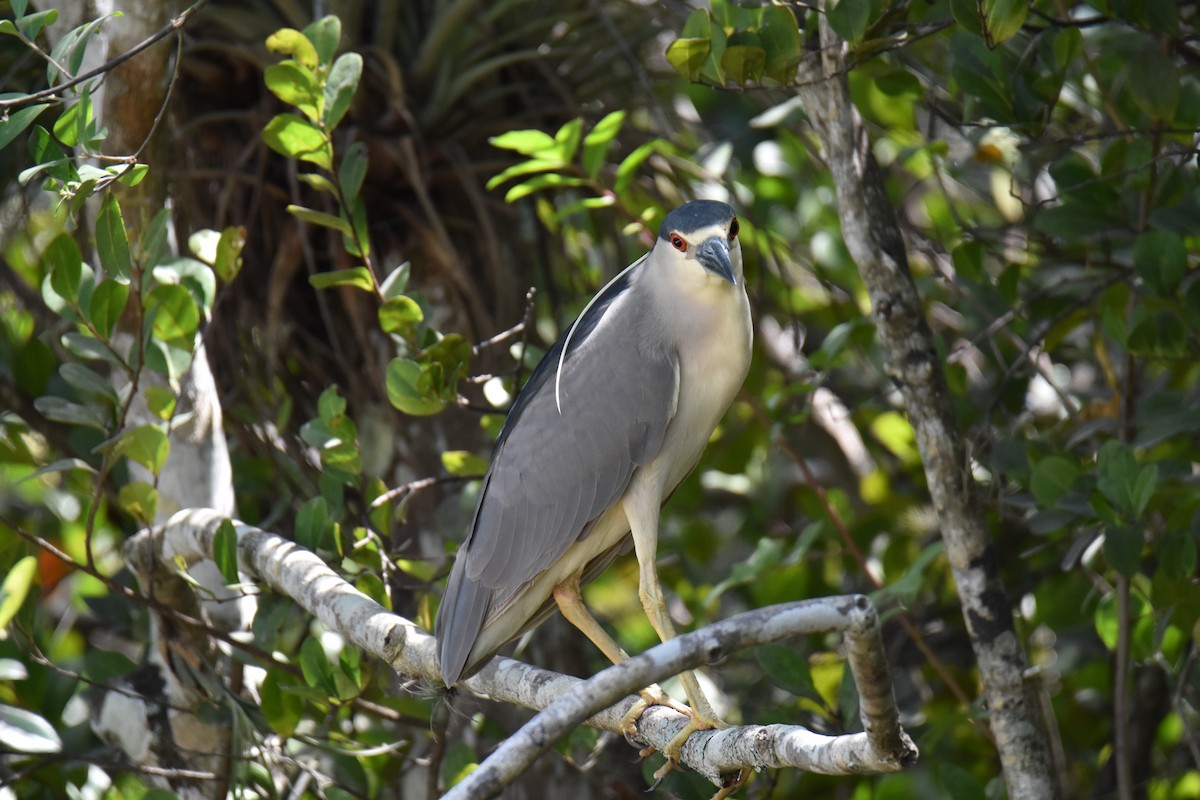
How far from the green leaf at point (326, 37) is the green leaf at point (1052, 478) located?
1591 millimetres

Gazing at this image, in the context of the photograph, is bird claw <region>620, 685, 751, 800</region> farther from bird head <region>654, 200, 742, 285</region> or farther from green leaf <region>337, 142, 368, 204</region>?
green leaf <region>337, 142, 368, 204</region>

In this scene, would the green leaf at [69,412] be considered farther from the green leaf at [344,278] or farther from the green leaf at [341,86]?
the green leaf at [341,86]

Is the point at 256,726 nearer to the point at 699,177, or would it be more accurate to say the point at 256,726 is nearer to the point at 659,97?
the point at 699,177

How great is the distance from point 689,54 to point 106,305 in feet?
3.82

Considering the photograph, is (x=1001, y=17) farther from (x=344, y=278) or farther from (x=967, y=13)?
(x=344, y=278)

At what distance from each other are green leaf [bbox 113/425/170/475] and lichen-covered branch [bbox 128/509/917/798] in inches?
6.6

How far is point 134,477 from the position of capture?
268 cm

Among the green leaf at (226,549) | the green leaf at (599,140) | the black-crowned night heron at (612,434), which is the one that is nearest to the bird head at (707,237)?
the black-crowned night heron at (612,434)

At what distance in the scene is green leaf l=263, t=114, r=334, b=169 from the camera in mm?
2275

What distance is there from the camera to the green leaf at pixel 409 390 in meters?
2.35

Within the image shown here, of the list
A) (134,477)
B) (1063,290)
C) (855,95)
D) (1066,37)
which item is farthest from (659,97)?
(134,477)

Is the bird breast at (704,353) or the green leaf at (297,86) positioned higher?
the green leaf at (297,86)

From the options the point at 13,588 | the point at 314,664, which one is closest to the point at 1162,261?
the point at 314,664

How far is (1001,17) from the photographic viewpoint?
199cm
